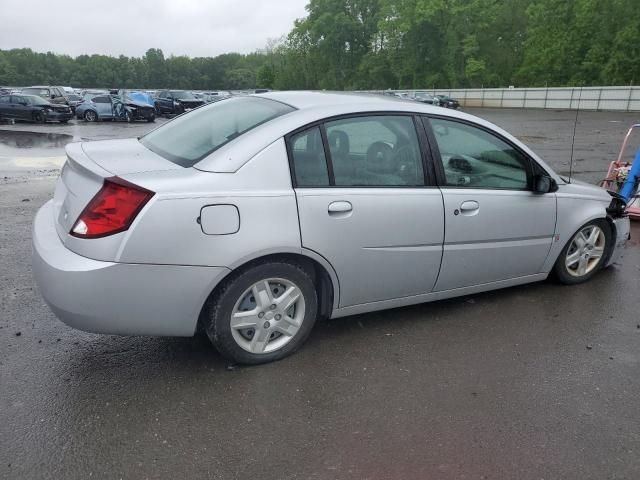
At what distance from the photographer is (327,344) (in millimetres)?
3502

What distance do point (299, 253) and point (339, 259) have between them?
30 cm

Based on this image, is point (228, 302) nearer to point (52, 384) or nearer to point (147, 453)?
point (147, 453)

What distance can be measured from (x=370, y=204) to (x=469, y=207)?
0.84 metres

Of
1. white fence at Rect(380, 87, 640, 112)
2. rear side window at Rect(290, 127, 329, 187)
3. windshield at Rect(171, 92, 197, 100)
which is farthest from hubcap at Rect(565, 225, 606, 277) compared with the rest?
white fence at Rect(380, 87, 640, 112)

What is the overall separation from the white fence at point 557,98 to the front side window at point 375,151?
4083 cm

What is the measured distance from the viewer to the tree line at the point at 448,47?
184 ft

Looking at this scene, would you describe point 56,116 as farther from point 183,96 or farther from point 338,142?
point 338,142

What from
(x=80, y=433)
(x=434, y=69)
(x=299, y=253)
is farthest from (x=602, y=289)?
(x=434, y=69)

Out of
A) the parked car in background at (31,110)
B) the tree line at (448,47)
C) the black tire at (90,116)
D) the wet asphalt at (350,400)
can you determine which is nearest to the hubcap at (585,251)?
the wet asphalt at (350,400)

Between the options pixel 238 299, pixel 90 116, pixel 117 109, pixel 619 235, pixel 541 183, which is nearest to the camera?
pixel 238 299

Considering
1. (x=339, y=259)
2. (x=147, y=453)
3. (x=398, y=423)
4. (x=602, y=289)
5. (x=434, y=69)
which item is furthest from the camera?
(x=434, y=69)

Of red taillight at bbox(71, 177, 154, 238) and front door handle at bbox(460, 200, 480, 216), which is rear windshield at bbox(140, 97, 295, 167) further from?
front door handle at bbox(460, 200, 480, 216)

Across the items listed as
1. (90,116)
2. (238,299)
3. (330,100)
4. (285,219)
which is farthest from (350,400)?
(90,116)

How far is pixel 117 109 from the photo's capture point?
26656 millimetres
